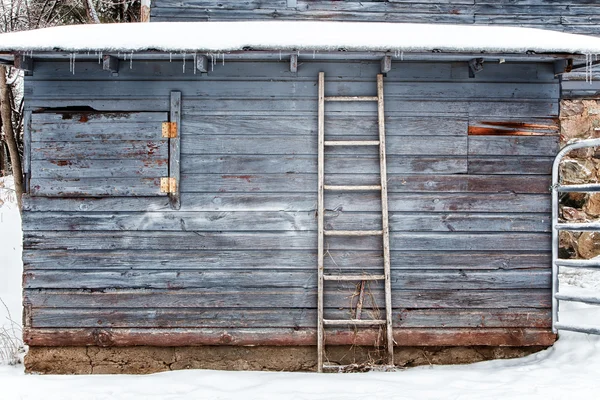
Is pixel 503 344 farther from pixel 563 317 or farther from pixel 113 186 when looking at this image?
pixel 113 186

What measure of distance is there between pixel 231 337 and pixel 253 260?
0.82 metres

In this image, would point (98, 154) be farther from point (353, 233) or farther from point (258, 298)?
point (353, 233)

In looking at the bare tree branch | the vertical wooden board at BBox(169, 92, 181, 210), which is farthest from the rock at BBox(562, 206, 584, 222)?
the bare tree branch

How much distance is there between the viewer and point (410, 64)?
5254 millimetres

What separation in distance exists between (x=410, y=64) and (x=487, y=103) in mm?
919

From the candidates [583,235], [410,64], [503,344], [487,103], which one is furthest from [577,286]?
[410,64]

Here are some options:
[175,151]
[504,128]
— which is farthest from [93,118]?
[504,128]

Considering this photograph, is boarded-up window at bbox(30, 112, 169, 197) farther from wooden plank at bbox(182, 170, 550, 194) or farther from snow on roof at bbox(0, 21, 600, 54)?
snow on roof at bbox(0, 21, 600, 54)

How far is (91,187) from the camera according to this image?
5125mm

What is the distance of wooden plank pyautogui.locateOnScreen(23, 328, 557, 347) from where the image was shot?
510 cm

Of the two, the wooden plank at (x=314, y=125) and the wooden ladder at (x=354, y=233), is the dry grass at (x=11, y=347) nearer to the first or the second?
the wooden plank at (x=314, y=125)

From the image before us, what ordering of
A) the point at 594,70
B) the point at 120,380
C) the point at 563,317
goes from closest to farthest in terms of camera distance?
the point at 120,380 < the point at 563,317 < the point at 594,70

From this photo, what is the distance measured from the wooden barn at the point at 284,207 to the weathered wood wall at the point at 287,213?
→ 0.06 feet

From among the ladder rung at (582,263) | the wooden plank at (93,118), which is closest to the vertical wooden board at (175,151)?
the wooden plank at (93,118)
